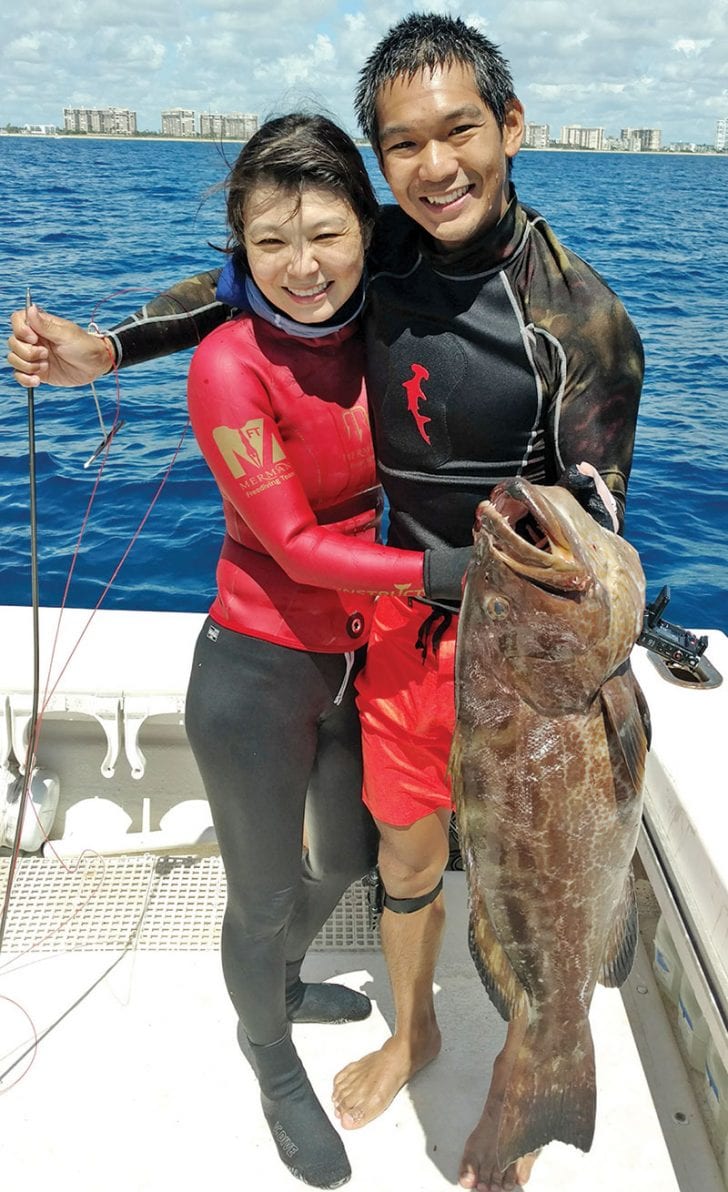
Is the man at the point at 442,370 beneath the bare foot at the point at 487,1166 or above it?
above

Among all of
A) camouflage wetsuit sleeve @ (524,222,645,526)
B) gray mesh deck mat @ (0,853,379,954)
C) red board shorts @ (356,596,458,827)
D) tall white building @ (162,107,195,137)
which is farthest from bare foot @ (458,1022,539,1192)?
tall white building @ (162,107,195,137)

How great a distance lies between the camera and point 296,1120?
3312mm

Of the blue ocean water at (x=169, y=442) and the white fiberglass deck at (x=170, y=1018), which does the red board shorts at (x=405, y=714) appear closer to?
the white fiberglass deck at (x=170, y=1018)

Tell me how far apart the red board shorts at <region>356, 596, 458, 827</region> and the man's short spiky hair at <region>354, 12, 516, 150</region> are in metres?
1.38

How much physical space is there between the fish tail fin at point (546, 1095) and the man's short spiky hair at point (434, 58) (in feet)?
8.00

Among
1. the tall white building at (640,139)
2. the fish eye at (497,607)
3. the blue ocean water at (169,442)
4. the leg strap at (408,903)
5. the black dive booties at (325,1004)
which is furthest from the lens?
the tall white building at (640,139)

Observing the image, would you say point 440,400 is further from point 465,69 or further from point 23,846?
point 23,846

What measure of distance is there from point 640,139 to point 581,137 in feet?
52.5

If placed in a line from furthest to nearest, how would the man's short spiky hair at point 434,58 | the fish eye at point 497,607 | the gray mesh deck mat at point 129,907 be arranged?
1. the gray mesh deck mat at point 129,907
2. the man's short spiky hair at point 434,58
3. the fish eye at point 497,607

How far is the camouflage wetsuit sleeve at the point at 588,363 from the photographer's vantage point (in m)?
2.62

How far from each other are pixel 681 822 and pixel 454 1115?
49.9 inches

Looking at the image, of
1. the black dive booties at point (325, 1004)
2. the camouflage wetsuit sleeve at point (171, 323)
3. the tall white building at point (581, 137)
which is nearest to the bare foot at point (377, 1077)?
the black dive booties at point (325, 1004)

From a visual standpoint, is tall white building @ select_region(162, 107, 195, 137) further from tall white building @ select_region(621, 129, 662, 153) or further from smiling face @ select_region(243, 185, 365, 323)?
smiling face @ select_region(243, 185, 365, 323)

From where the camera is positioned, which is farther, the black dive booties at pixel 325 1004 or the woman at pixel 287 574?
the black dive booties at pixel 325 1004
